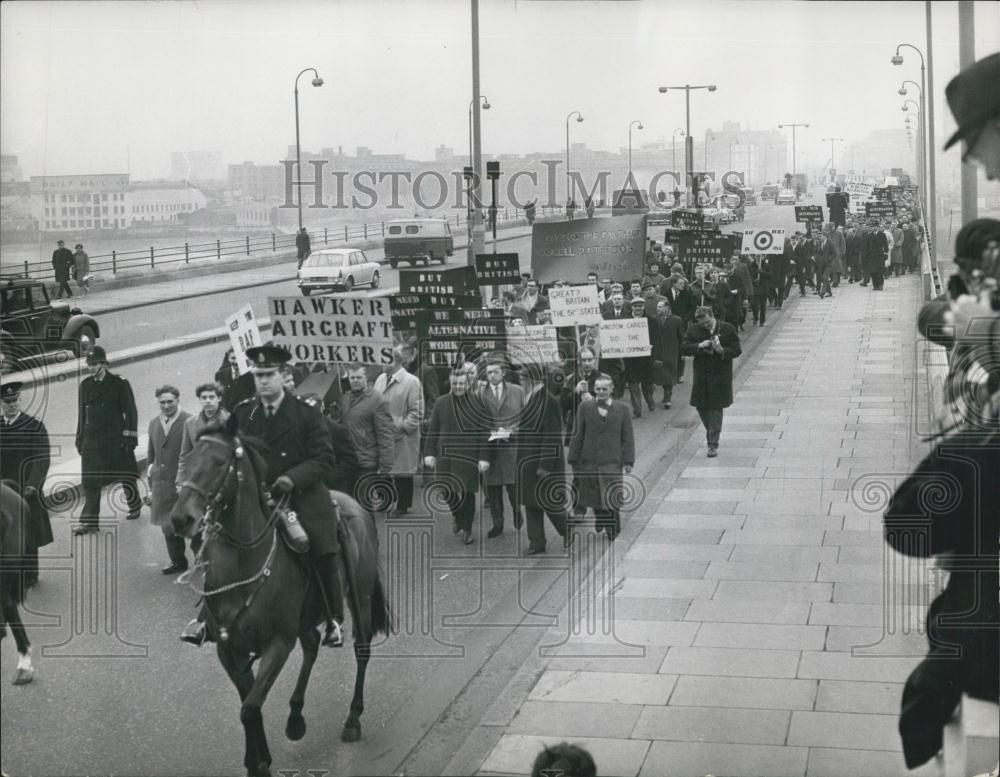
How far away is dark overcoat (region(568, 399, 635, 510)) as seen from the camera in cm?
1361

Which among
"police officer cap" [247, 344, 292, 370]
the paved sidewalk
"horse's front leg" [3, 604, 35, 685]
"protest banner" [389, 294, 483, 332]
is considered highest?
"protest banner" [389, 294, 483, 332]

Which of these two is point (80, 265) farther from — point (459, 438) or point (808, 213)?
point (808, 213)

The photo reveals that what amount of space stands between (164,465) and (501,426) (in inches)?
132

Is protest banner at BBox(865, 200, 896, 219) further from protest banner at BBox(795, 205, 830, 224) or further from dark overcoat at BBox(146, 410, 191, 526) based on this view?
dark overcoat at BBox(146, 410, 191, 526)

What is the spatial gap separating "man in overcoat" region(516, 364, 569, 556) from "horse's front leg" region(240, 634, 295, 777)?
5547 millimetres

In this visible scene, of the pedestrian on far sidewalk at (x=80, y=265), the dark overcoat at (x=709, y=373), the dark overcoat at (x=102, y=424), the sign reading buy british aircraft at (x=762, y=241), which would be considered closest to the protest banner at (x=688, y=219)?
the sign reading buy british aircraft at (x=762, y=241)

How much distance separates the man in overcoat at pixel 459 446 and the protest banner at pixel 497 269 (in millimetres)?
6779

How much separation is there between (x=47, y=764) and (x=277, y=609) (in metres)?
1.53

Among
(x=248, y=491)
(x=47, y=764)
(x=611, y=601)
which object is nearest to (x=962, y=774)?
(x=248, y=491)

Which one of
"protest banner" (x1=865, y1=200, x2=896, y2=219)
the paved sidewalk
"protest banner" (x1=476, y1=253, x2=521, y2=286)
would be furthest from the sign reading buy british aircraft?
the paved sidewalk

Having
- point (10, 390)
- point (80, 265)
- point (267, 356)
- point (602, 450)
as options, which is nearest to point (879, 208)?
point (80, 265)

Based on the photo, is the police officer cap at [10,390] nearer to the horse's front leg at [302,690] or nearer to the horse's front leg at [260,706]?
the horse's front leg at [260,706]

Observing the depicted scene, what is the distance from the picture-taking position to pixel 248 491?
7.70m

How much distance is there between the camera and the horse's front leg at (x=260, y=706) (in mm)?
7977
